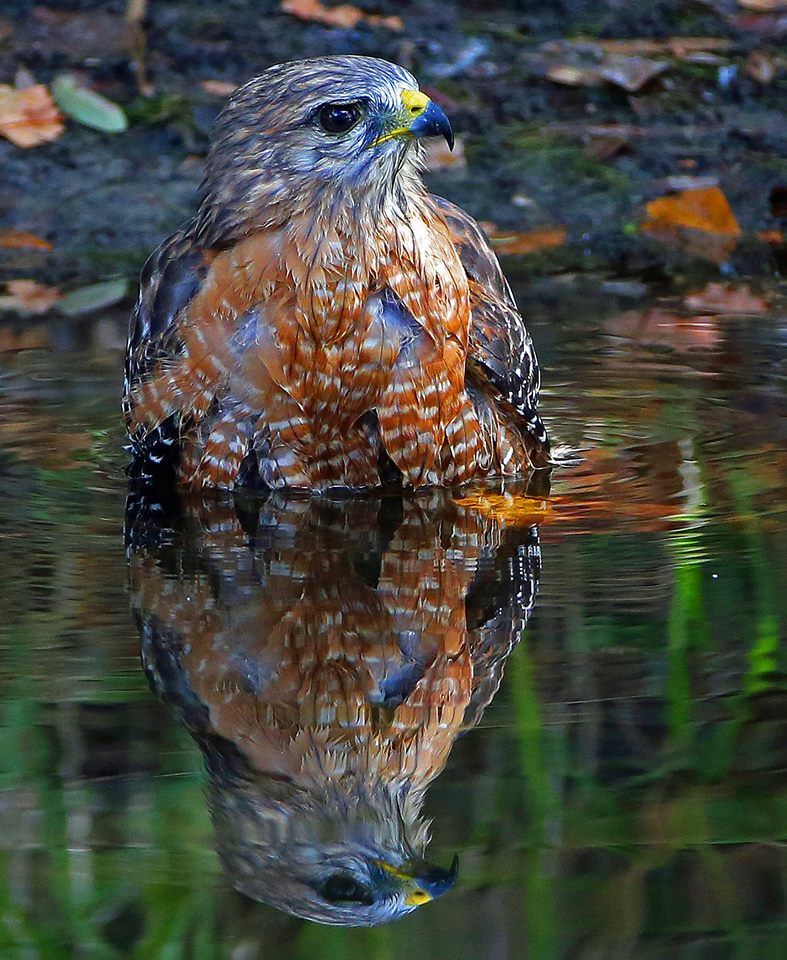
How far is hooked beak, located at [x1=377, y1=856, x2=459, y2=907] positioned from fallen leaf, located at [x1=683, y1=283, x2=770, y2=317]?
499cm

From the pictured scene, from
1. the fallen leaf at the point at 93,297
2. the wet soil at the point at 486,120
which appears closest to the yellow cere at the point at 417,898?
the fallen leaf at the point at 93,297

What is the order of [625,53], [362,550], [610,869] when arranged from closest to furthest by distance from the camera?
[610,869] < [362,550] < [625,53]

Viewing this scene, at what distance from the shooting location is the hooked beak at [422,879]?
3.27 m

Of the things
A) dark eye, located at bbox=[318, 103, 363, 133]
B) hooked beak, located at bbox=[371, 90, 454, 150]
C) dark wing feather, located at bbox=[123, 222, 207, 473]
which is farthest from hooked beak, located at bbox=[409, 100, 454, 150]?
dark wing feather, located at bbox=[123, 222, 207, 473]

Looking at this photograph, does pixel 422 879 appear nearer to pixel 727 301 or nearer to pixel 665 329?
pixel 665 329

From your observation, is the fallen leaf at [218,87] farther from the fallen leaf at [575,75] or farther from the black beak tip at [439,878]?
the black beak tip at [439,878]

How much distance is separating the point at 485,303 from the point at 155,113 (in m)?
4.80

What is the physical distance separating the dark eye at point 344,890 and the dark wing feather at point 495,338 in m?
2.83

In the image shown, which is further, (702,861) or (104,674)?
(104,674)

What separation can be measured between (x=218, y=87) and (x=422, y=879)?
7.87m

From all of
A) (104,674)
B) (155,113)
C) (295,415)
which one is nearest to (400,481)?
(295,415)

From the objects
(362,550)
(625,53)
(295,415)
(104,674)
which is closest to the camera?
(104,674)

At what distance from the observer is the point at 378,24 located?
1115 centimetres

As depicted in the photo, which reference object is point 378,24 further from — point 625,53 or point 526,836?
point 526,836
